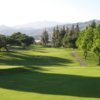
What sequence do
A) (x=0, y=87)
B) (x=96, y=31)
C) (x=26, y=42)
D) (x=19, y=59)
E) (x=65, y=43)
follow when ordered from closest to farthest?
(x=0, y=87) → (x=96, y=31) → (x=19, y=59) → (x=26, y=42) → (x=65, y=43)

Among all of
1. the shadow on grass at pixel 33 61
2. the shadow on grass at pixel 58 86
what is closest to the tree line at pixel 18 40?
the shadow on grass at pixel 33 61

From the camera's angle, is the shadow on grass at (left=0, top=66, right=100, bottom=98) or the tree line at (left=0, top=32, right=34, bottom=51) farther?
the tree line at (left=0, top=32, right=34, bottom=51)

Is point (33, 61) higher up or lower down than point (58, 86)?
lower down

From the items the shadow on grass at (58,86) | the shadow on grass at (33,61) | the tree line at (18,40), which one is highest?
the tree line at (18,40)

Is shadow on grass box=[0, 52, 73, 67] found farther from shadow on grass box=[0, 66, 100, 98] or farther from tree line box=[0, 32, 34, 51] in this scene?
shadow on grass box=[0, 66, 100, 98]

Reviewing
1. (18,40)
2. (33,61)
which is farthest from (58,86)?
(18,40)

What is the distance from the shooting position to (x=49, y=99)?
74.2ft

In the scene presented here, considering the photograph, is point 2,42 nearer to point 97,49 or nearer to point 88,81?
point 97,49

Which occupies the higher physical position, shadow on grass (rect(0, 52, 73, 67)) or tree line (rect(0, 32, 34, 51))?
tree line (rect(0, 32, 34, 51))

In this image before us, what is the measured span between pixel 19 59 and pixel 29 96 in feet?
236

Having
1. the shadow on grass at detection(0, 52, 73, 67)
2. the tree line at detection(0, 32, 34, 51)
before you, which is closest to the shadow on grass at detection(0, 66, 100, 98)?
the shadow on grass at detection(0, 52, 73, 67)

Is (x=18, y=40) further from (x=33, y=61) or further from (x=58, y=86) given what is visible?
(x=58, y=86)

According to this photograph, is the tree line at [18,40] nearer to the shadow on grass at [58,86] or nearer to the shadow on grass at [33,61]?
the shadow on grass at [33,61]

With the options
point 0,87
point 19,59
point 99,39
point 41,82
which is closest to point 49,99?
point 0,87
